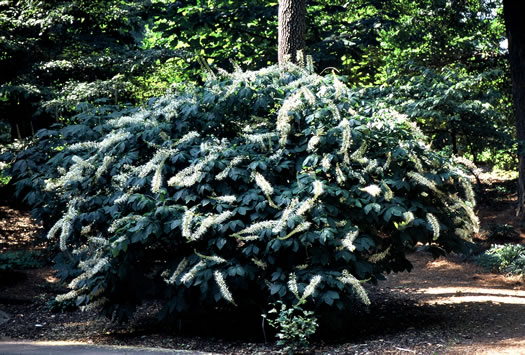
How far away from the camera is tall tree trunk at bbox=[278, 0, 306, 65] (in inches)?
331

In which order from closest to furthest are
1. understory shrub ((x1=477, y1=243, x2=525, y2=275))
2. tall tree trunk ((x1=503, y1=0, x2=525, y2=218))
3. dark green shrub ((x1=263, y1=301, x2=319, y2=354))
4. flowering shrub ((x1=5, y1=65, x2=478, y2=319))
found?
dark green shrub ((x1=263, y1=301, x2=319, y2=354)) < flowering shrub ((x1=5, y1=65, x2=478, y2=319)) < understory shrub ((x1=477, y1=243, x2=525, y2=275)) < tall tree trunk ((x1=503, y1=0, x2=525, y2=218))

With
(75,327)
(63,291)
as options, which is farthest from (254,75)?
(63,291)

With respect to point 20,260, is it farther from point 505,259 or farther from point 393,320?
point 505,259

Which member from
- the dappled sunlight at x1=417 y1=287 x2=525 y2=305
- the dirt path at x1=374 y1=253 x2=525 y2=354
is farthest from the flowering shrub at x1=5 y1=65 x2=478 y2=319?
the dappled sunlight at x1=417 y1=287 x2=525 y2=305

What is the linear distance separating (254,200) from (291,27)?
3.69 meters

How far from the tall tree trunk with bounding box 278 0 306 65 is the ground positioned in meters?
3.79

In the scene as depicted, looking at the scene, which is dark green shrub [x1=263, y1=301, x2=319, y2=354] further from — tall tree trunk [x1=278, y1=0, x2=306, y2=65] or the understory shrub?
the understory shrub

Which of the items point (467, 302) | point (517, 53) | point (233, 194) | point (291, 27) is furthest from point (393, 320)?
point (517, 53)

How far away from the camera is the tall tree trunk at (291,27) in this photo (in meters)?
8.41

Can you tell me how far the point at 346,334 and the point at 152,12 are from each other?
25.9ft

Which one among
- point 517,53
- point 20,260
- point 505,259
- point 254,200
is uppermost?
point 517,53

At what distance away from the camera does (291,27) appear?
842cm

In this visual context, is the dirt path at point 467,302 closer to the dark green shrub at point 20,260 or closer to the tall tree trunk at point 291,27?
the tall tree trunk at point 291,27

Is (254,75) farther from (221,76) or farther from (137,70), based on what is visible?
(137,70)
